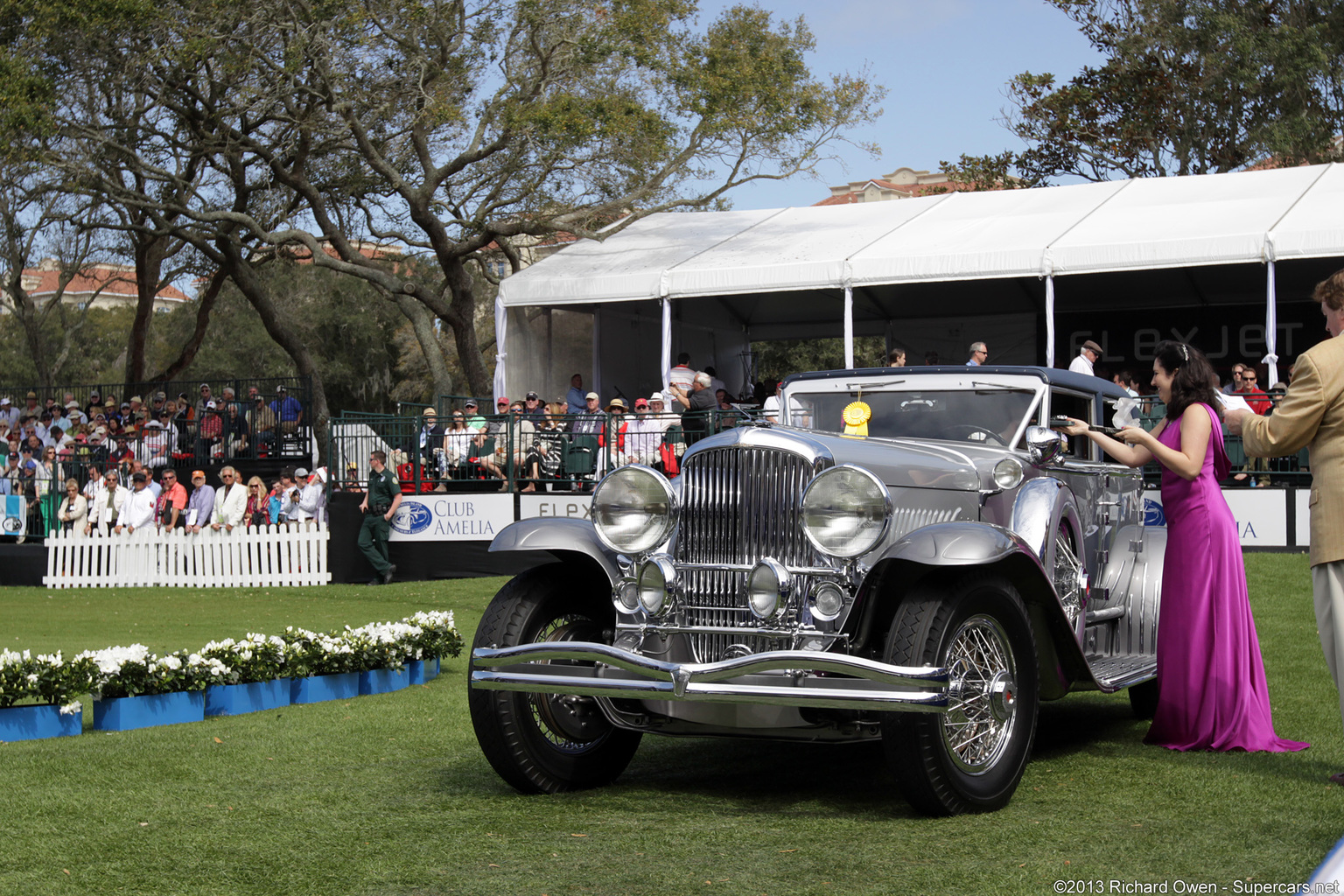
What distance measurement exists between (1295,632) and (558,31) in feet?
52.3

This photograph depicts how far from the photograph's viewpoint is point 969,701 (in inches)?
189

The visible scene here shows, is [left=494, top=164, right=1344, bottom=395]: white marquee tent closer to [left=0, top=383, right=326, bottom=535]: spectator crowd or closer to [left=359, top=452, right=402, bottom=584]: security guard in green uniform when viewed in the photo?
[left=359, top=452, right=402, bottom=584]: security guard in green uniform

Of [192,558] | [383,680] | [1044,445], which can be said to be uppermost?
[1044,445]

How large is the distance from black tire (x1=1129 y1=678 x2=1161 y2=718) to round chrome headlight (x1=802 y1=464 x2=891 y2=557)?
10.1 ft

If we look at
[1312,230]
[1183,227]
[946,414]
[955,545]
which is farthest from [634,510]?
[1183,227]

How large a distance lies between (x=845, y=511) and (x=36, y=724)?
15.7ft

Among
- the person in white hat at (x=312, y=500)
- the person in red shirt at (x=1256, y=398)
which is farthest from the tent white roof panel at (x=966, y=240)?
the person in white hat at (x=312, y=500)

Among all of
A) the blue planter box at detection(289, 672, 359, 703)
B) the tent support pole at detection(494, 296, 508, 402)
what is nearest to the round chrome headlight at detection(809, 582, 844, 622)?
the blue planter box at detection(289, 672, 359, 703)

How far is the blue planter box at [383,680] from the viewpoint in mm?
8641

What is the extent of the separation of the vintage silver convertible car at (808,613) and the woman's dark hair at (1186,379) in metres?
0.58

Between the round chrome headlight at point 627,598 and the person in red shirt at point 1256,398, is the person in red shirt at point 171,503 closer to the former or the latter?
the person in red shirt at point 1256,398

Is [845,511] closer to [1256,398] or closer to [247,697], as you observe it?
[247,697]

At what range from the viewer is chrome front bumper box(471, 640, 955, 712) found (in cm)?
441

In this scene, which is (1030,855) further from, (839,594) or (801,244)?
(801,244)
